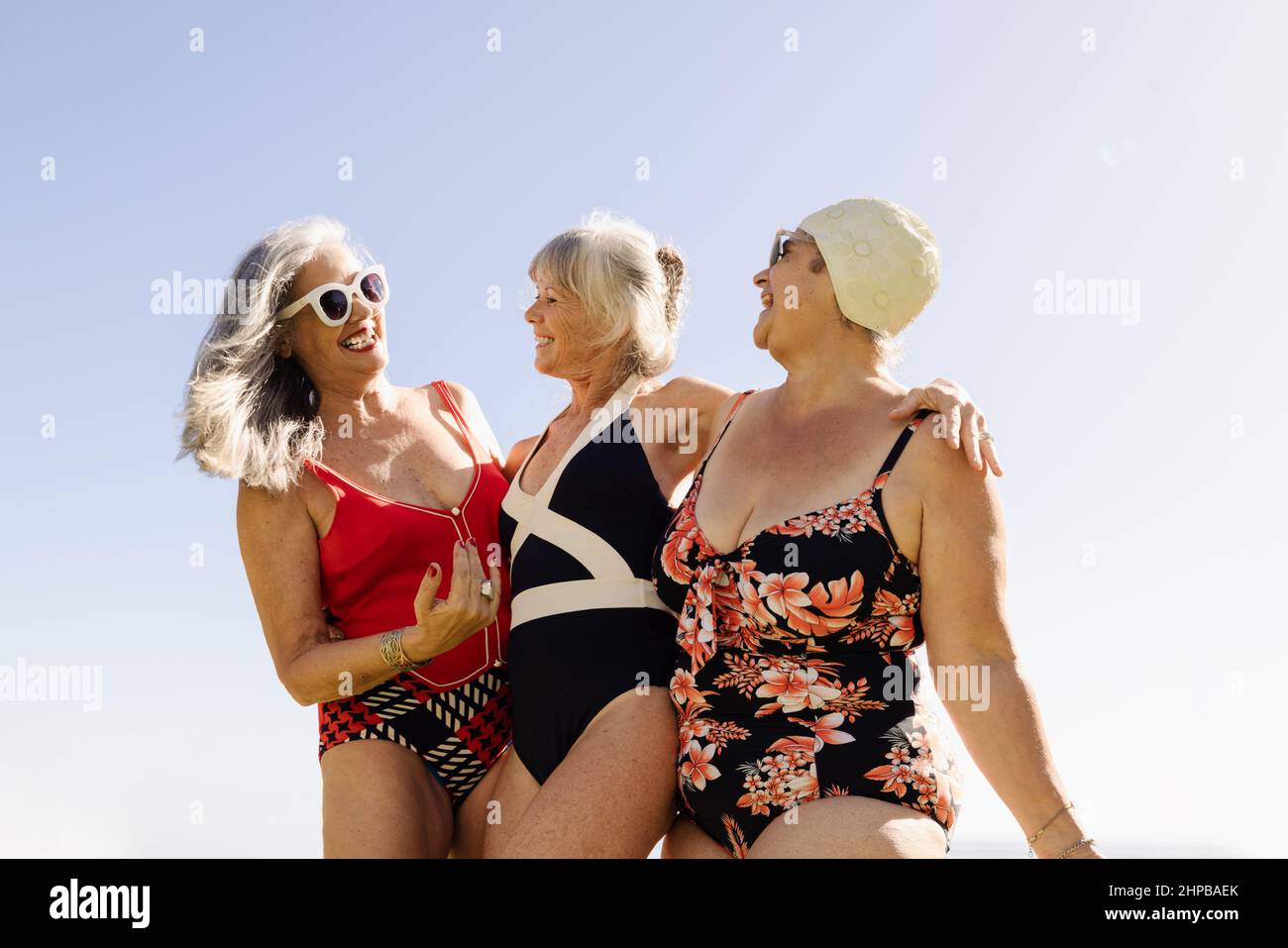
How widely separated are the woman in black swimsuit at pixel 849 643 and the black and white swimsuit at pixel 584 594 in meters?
0.29

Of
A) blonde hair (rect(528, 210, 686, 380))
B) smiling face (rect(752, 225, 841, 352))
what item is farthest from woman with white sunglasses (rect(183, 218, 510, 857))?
smiling face (rect(752, 225, 841, 352))

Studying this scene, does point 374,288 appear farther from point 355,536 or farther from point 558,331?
point 355,536

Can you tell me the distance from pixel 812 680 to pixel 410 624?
1784 millimetres

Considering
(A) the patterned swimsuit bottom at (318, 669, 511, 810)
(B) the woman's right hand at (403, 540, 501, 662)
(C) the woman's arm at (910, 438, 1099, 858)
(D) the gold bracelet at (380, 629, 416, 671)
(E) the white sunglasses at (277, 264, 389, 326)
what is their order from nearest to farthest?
(C) the woman's arm at (910, 438, 1099, 858) < (B) the woman's right hand at (403, 540, 501, 662) < (D) the gold bracelet at (380, 629, 416, 671) < (A) the patterned swimsuit bottom at (318, 669, 511, 810) < (E) the white sunglasses at (277, 264, 389, 326)

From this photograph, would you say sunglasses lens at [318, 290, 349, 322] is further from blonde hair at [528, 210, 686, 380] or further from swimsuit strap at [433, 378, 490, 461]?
blonde hair at [528, 210, 686, 380]

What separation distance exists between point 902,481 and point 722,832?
1.25 m

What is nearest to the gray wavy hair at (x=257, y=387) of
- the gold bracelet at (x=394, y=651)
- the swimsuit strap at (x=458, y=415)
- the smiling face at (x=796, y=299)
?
the swimsuit strap at (x=458, y=415)

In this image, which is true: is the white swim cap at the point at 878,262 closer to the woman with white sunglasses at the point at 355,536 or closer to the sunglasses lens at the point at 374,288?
the woman with white sunglasses at the point at 355,536

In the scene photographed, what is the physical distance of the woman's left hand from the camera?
162 inches

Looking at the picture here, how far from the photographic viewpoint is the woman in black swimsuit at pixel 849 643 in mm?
3996

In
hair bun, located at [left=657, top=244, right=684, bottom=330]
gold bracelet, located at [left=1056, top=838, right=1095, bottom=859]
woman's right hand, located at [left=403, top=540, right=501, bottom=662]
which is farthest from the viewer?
hair bun, located at [left=657, top=244, right=684, bottom=330]

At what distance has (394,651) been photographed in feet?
15.9
